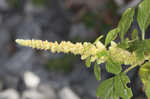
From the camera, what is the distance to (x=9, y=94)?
3490 millimetres

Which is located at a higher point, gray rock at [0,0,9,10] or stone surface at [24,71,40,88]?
gray rock at [0,0,9,10]

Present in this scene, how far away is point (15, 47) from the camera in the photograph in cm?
423

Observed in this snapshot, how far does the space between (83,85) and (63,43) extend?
2.99 m

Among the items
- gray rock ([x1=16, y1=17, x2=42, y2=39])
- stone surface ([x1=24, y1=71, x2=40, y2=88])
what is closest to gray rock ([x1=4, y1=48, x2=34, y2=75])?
stone surface ([x1=24, y1=71, x2=40, y2=88])

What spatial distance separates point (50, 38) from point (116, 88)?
3.37 metres

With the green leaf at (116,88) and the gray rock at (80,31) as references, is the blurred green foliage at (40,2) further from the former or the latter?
the green leaf at (116,88)

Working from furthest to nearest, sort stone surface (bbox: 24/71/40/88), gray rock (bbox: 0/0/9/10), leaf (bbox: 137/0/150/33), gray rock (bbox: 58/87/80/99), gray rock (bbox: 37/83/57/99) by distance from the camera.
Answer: gray rock (bbox: 0/0/9/10), stone surface (bbox: 24/71/40/88), gray rock (bbox: 37/83/57/99), gray rock (bbox: 58/87/80/99), leaf (bbox: 137/0/150/33)

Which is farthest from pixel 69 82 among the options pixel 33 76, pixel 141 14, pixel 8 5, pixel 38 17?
pixel 141 14

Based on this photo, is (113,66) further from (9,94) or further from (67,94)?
(9,94)

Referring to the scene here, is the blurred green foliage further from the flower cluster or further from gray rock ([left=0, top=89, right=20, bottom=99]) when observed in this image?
the flower cluster

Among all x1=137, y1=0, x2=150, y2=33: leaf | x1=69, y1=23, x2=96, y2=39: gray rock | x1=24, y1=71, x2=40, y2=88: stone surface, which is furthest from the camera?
x1=69, y1=23, x2=96, y2=39: gray rock

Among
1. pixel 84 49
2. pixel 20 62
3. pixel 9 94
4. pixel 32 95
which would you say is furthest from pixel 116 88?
pixel 20 62

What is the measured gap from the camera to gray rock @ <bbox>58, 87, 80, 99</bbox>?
3.41m

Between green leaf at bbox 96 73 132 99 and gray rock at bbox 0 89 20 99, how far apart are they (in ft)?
9.29
